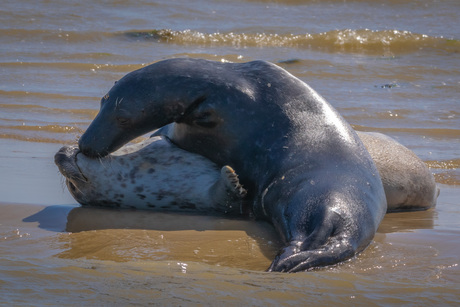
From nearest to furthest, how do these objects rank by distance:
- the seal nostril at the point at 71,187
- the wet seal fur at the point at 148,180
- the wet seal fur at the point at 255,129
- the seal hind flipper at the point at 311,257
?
the seal hind flipper at the point at 311,257, the wet seal fur at the point at 255,129, the wet seal fur at the point at 148,180, the seal nostril at the point at 71,187

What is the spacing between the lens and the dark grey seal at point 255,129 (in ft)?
14.6

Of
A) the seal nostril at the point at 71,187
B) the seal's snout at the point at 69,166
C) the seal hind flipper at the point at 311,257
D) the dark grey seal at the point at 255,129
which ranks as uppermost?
the dark grey seal at the point at 255,129

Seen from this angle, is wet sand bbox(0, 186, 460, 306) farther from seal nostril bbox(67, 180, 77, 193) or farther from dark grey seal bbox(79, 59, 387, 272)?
dark grey seal bbox(79, 59, 387, 272)

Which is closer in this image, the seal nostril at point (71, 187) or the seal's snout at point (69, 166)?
the seal's snout at point (69, 166)

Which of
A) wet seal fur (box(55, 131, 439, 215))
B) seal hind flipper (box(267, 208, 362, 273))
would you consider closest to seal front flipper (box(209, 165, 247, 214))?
wet seal fur (box(55, 131, 439, 215))

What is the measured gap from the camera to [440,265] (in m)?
3.88

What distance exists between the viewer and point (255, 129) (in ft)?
15.7

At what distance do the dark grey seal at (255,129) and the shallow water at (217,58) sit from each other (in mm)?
286

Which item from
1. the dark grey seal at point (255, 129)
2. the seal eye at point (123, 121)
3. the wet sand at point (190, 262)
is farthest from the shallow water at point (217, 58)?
the seal eye at point (123, 121)

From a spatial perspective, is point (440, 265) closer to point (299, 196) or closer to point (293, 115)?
point (299, 196)

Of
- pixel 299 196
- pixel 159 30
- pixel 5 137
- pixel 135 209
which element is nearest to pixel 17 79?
pixel 5 137

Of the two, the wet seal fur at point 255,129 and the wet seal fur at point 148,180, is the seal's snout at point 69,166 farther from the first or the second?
the wet seal fur at point 255,129

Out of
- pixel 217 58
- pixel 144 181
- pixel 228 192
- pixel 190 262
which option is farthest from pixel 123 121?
pixel 217 58

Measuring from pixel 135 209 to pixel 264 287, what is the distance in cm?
203
